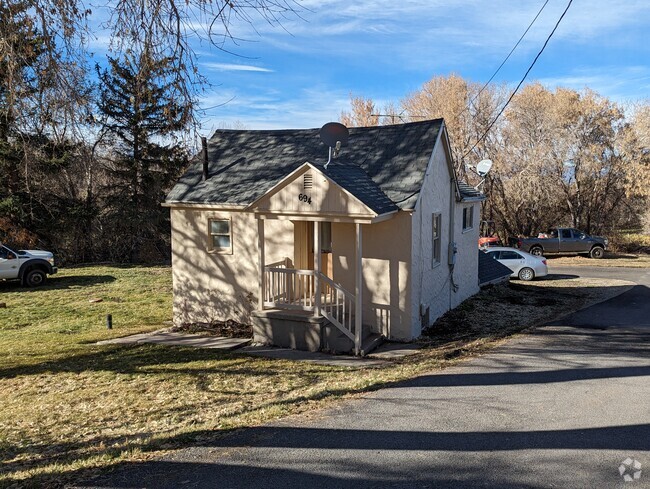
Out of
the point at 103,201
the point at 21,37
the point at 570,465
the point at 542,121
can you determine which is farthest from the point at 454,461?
the point at 542,121

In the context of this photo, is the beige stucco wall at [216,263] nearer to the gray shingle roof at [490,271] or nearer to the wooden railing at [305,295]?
the wooden railing at [305,295]

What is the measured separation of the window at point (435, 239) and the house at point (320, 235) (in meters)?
0.05

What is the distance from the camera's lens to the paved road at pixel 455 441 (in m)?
4.62

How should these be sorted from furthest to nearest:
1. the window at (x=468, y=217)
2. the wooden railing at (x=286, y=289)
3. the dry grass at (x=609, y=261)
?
the dry grass at (x=609, y=261), the window at (x=468, y=217), the wooden railing at (x=286, y=289)

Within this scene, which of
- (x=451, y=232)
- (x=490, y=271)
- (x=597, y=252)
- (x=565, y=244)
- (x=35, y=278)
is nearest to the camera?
(x=451, y=232)

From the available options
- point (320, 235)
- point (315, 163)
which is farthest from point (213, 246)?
point (315, 163)

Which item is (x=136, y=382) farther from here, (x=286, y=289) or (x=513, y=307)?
(x=513, y=307)

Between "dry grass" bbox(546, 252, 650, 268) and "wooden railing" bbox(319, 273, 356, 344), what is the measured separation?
64.6 feet

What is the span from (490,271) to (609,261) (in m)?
13.1

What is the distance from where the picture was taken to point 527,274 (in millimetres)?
21891

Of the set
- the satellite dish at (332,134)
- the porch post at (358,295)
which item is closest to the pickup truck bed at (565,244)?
the satellite dish at (332,134)

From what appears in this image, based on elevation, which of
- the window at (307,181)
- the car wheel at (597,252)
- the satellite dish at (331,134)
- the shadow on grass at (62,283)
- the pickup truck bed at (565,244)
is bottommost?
the shadow on grass at (62,283)

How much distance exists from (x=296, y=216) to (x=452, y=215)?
5401 mm

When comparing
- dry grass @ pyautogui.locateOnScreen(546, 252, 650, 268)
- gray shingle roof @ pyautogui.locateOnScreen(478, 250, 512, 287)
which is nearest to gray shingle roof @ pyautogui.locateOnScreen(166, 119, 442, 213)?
gray shingle roof @ pyautogui.locateOnScreen(478, 250, 512, 287)
